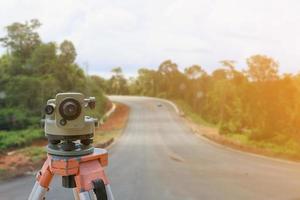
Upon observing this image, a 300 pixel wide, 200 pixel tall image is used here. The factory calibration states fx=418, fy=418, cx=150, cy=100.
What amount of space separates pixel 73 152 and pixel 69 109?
9.7 inches

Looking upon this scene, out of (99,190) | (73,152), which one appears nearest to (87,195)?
(99,190)

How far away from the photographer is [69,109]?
1.94 m

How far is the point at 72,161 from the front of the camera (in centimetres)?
201

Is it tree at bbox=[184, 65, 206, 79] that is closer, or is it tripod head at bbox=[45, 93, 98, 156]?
tripod head at bbox=[45, 93, 98, 156]

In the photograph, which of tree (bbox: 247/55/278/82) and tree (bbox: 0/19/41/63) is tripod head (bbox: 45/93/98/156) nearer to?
tree (bbox: 247/55/278/82)

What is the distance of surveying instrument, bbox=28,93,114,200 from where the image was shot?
6.43ft

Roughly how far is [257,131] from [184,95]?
38.2 meters

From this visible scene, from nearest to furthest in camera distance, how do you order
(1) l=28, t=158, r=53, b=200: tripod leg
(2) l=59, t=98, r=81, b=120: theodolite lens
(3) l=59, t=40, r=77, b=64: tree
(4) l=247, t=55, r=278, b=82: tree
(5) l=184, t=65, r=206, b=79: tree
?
(2) l=59, t=98, r=81, b=120: theodolite lens < (1) l=28, t=158, r=53, b=200: tripod leg < (4) l=247, t=55, r=278, b=82: tree < (3) l=59, t=40, r=77, b=64: tree < (5) l=184, t=65, r=206, b=79: tree

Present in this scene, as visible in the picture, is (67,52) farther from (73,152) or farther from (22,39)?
(73,152)

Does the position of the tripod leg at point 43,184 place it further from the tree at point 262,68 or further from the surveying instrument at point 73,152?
the tree at point 262,68

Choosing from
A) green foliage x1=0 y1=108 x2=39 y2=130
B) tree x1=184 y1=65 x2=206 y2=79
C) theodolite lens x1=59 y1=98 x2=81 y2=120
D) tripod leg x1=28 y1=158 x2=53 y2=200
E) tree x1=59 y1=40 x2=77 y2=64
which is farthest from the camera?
tree x1=184 y1=65 x2=206 y2=79

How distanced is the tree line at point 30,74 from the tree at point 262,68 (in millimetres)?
11507

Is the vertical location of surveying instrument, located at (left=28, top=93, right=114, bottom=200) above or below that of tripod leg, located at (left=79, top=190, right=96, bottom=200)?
above

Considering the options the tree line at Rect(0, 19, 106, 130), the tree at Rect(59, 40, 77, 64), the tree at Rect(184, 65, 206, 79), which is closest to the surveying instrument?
the tree line at Rect(0, 19, 106, 130)
